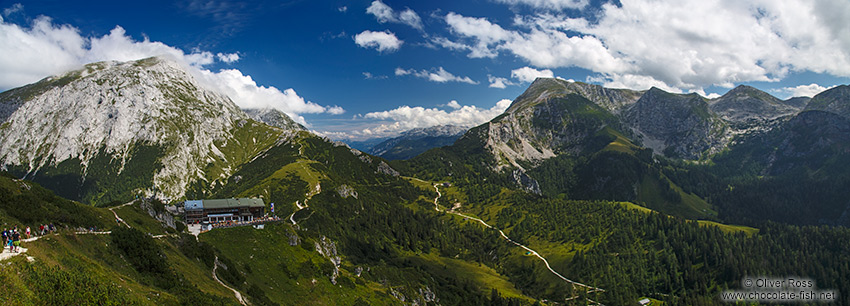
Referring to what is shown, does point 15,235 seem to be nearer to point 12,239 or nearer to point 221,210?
point 12,239

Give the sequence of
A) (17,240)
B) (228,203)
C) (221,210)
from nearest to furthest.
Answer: (17,240), (221,210), (228,203)

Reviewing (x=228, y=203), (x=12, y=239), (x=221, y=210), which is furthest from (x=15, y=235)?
(x=228, y=203)

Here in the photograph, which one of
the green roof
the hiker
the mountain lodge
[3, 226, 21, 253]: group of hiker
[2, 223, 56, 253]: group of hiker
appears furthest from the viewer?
the green roof

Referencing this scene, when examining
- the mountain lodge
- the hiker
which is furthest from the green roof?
the hiker

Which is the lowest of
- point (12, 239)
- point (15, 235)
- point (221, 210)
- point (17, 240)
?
point (221, 210)

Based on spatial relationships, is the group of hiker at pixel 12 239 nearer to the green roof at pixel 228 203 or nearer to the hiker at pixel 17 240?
the hiker at pixel 17 240

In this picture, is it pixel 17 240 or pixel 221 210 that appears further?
pixel 221 210

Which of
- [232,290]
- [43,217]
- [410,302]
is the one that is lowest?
[410,302]

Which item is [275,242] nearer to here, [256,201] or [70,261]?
[256,201]

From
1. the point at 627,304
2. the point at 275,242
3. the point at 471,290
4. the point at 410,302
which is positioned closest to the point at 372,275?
the point at 410,302

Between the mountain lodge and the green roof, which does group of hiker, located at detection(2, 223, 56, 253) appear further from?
the green roof

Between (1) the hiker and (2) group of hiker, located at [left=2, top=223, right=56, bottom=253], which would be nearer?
(2) group of hiker, located at [left=2, top=223, right=56, bottom=253]
